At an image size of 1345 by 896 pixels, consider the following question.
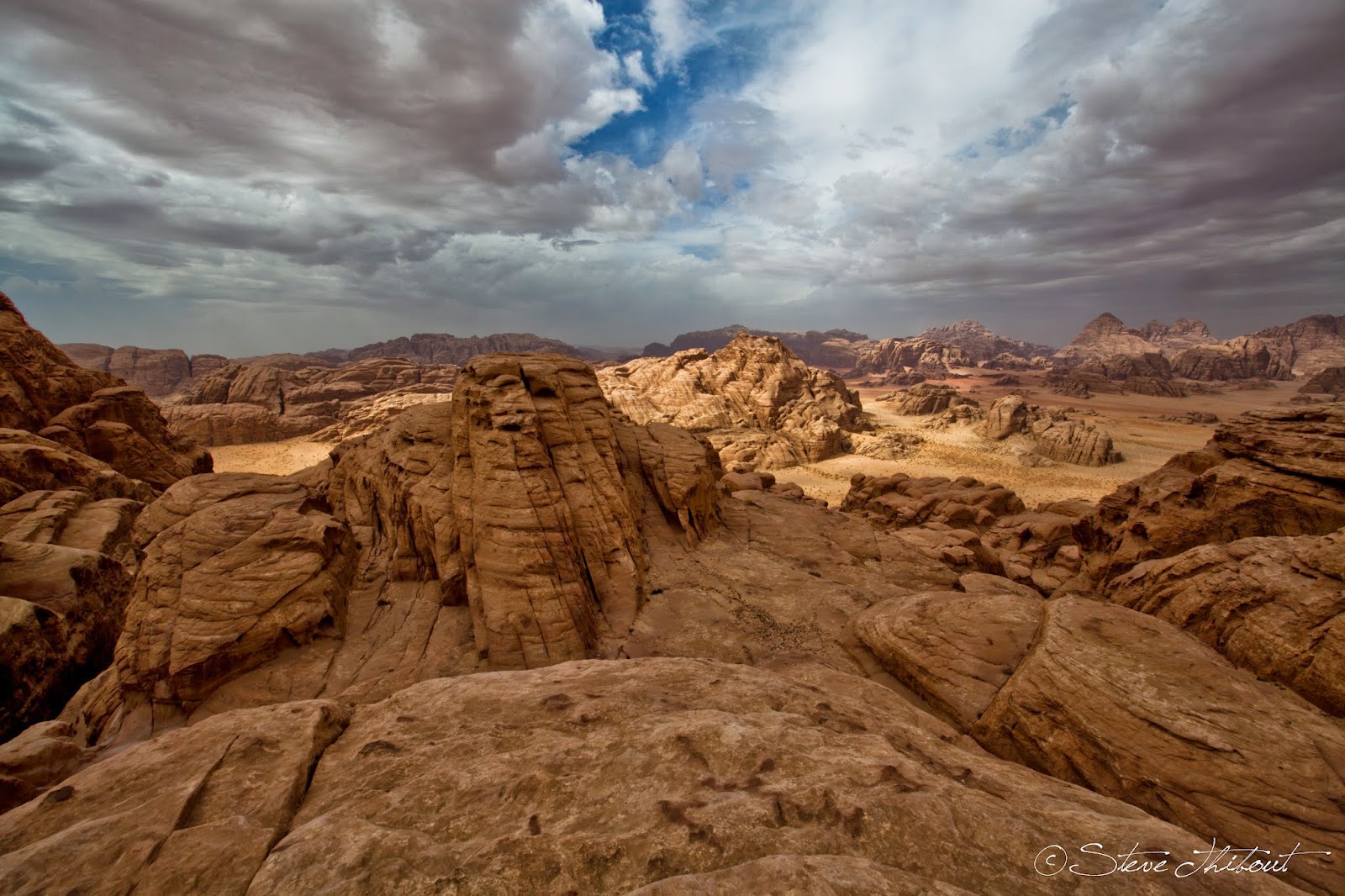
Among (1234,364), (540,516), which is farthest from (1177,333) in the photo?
(540,516)

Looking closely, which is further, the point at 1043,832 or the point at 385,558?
the point at 385,558

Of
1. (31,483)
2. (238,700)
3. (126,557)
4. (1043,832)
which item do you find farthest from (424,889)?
(31,483)

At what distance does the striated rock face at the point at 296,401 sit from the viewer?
45812 millimetres

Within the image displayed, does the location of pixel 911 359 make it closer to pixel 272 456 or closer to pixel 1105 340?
pixel 1105 340

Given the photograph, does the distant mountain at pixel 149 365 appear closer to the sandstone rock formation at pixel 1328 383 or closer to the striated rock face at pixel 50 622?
the striated rock face at pixel 50 622

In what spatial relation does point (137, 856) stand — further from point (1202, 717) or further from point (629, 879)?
point (1202, 717)

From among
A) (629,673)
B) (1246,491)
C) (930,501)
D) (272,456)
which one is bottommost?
(930,501)

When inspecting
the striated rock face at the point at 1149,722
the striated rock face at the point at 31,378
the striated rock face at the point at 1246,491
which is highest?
the striated rock face at the point at 31,378

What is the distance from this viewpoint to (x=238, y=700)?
874cm

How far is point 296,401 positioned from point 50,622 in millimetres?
54639

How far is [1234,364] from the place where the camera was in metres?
108

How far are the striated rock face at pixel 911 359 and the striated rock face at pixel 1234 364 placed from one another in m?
45.8

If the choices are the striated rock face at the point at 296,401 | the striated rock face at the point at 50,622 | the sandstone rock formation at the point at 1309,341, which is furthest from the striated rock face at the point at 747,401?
the sandstone rock formation at the point at 1309,341

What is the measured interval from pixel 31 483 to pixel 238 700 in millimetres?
14917
